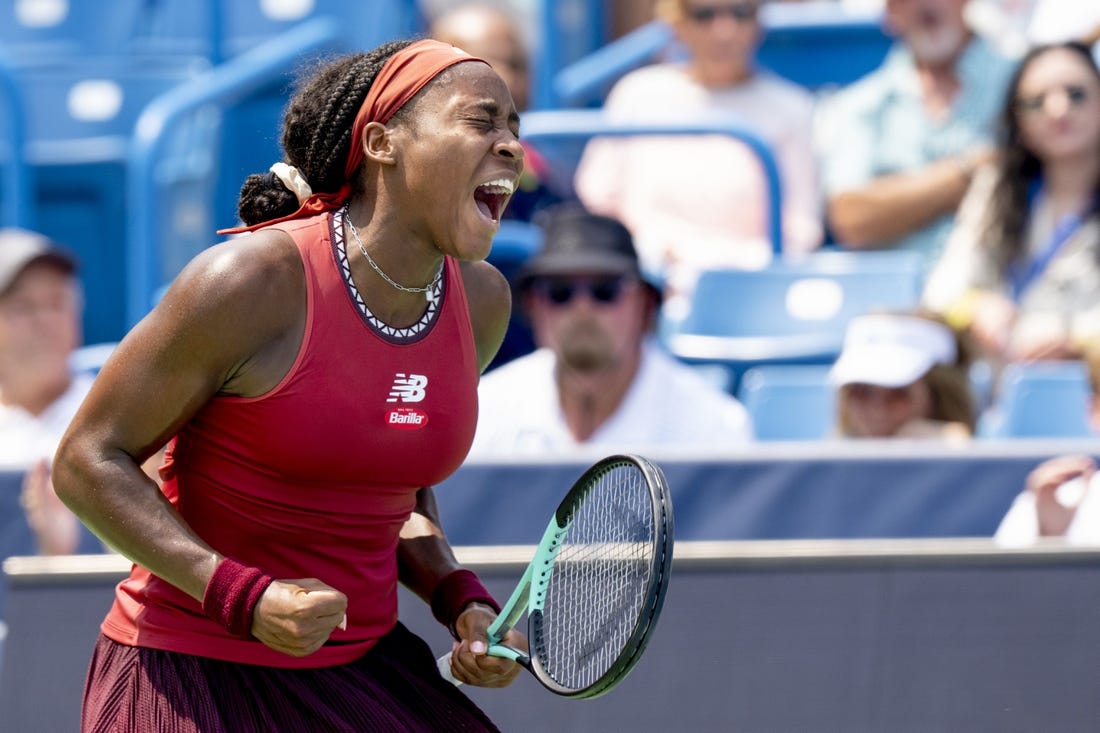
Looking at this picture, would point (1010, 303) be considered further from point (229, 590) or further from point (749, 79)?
point (229, 590)

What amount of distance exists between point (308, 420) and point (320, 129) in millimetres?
440

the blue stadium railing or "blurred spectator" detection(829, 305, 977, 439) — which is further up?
the blue stadium railing

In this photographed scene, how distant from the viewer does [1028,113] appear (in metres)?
5.55

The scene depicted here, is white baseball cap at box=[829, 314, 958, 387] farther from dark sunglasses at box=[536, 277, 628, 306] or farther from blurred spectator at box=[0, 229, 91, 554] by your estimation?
blurred spectator at box=[0, 229, 91, 554]

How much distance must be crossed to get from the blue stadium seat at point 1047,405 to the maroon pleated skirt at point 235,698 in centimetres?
259

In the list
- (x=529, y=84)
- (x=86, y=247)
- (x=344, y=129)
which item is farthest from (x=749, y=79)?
(x=344, y=129)

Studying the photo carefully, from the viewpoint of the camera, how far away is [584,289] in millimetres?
5031

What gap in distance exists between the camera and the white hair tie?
2.61m

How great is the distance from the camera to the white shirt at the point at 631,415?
489cm

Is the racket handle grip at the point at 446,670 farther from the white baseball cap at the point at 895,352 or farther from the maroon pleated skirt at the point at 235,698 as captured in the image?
the white baseball cap at the point at 895,352

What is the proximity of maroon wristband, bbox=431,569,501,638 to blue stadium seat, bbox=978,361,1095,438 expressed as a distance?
246 centimetres

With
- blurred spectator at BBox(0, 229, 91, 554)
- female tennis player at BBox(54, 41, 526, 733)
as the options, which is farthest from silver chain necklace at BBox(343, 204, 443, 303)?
blurred spectator at BBox(0, 229, 91, 554)

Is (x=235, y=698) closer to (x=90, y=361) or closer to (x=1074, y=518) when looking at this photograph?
(x=1074, y=518)

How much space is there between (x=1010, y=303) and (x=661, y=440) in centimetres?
134
